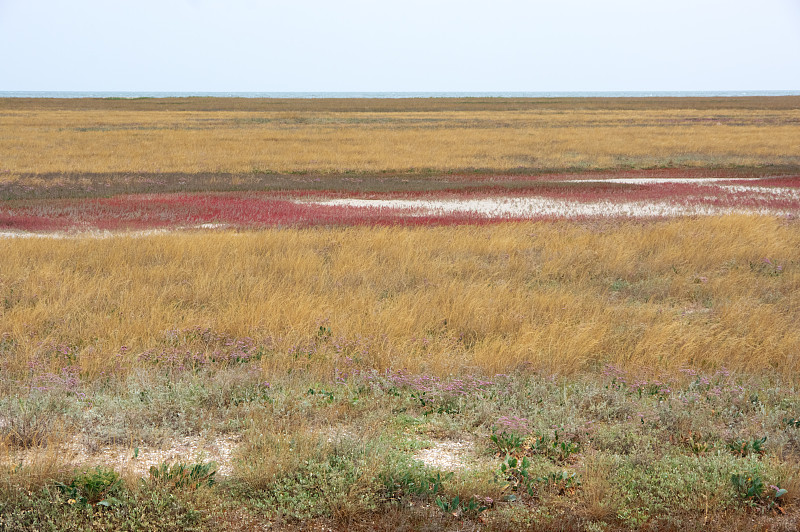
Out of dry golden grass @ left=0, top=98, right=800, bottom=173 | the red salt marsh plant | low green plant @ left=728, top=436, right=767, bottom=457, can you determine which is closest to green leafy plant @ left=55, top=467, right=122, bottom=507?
low green plant @ left=728, top=436, right=767, bottom=457

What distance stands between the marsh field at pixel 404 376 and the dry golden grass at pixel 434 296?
2.0 inches

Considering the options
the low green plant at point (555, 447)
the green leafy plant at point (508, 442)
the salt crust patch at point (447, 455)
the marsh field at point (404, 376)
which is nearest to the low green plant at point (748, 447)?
the marsh field at point (404, 376)

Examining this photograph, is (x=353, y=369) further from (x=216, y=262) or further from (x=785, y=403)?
(x=216, y=262)

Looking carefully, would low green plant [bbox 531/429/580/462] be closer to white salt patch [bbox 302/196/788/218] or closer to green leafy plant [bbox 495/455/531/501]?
green leafy plant [bbox 495/455/531/501]

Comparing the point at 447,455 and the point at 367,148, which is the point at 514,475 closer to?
the point at 447,455

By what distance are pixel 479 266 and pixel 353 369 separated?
5825mm

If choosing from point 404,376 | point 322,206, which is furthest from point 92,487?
point 322,206

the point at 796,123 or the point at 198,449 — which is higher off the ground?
the point at 796,123

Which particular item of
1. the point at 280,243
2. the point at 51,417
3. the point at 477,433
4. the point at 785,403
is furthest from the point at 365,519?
the point at 280,243

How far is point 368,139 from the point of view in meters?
45.7

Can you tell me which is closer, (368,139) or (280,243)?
(280,243)

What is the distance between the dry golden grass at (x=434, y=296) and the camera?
6934mm

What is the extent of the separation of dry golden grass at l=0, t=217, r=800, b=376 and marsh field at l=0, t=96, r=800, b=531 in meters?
0.05

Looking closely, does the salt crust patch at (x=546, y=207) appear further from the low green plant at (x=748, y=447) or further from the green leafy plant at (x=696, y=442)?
the low green plant at (x=748, y=447)
